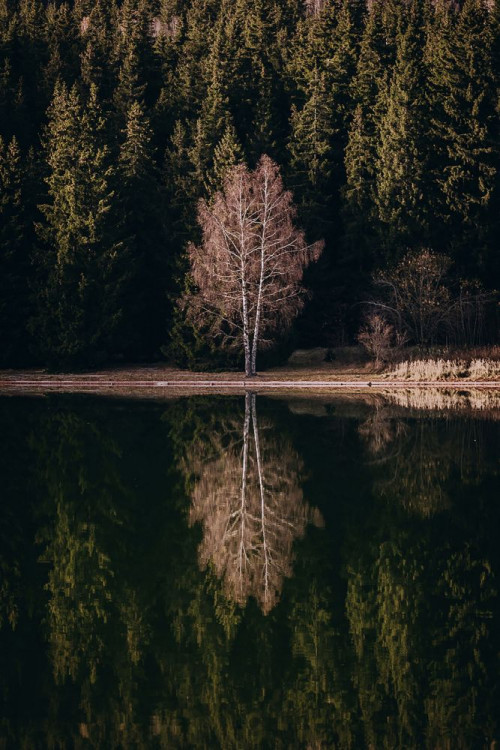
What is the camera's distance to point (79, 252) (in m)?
58.2

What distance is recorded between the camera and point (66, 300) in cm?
5750

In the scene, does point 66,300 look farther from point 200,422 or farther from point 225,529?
point 225,529

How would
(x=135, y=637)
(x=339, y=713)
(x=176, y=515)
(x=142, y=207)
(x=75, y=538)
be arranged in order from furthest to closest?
(x=142, y=207) → (x=176, y=515) → (x=75, y=538) → (x=135, y=637) → (x=339, y=713)

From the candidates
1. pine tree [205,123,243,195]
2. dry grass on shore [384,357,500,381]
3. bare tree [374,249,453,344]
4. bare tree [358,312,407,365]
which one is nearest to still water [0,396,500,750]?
dry grass on shore [384,357,500,381]

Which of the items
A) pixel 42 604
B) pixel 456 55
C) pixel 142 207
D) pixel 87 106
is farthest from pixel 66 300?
pixel 42 604

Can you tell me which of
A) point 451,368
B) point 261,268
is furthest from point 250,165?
point 451,368

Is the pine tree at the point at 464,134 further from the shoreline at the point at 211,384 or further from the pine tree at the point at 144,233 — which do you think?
the pine tree at the point at 144,233

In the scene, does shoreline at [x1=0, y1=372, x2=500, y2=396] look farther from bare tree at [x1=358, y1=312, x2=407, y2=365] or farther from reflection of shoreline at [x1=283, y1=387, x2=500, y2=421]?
bare tree at [x1=358, y1=312, x2=407, y2=365]

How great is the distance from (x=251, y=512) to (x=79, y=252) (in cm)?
4067

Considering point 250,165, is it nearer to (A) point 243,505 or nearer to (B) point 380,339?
(B) point 380,339

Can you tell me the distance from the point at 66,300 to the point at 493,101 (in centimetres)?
2511

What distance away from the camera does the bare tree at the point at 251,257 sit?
5353cm

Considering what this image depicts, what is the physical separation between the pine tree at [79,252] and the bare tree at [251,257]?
533 centimetres

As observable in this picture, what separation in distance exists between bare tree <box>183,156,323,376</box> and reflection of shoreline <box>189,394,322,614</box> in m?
25.4
